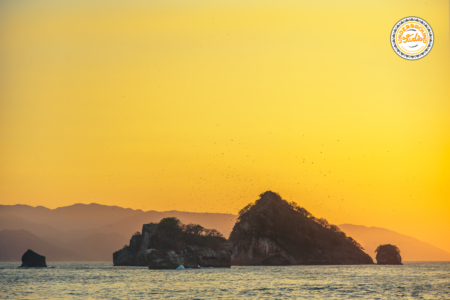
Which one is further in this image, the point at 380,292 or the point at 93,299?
the point at 380,292

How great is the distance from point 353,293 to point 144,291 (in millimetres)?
29602

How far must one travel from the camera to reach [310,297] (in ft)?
226

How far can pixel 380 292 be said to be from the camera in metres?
76.8

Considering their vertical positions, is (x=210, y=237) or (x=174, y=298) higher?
(x=210, y=237)

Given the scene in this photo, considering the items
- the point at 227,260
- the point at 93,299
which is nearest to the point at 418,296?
the point at 93,299

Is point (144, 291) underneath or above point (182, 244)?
underneath

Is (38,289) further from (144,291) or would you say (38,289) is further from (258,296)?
(258,296)

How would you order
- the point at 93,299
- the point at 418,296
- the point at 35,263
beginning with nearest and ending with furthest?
the point at 93,299
the point at 418,296
the point at 35,263

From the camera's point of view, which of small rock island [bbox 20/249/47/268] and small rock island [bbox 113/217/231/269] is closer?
small rock island [bbox 113/217/231/269]

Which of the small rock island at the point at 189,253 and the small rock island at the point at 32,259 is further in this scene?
the small rock island at the point at 32,259

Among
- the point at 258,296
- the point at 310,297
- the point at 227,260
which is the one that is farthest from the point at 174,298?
the point at 227,260

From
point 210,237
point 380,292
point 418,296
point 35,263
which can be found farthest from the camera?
point 210,237

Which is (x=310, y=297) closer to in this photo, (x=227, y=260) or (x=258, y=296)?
(x=258, y=296)

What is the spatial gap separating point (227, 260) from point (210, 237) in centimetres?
1220
